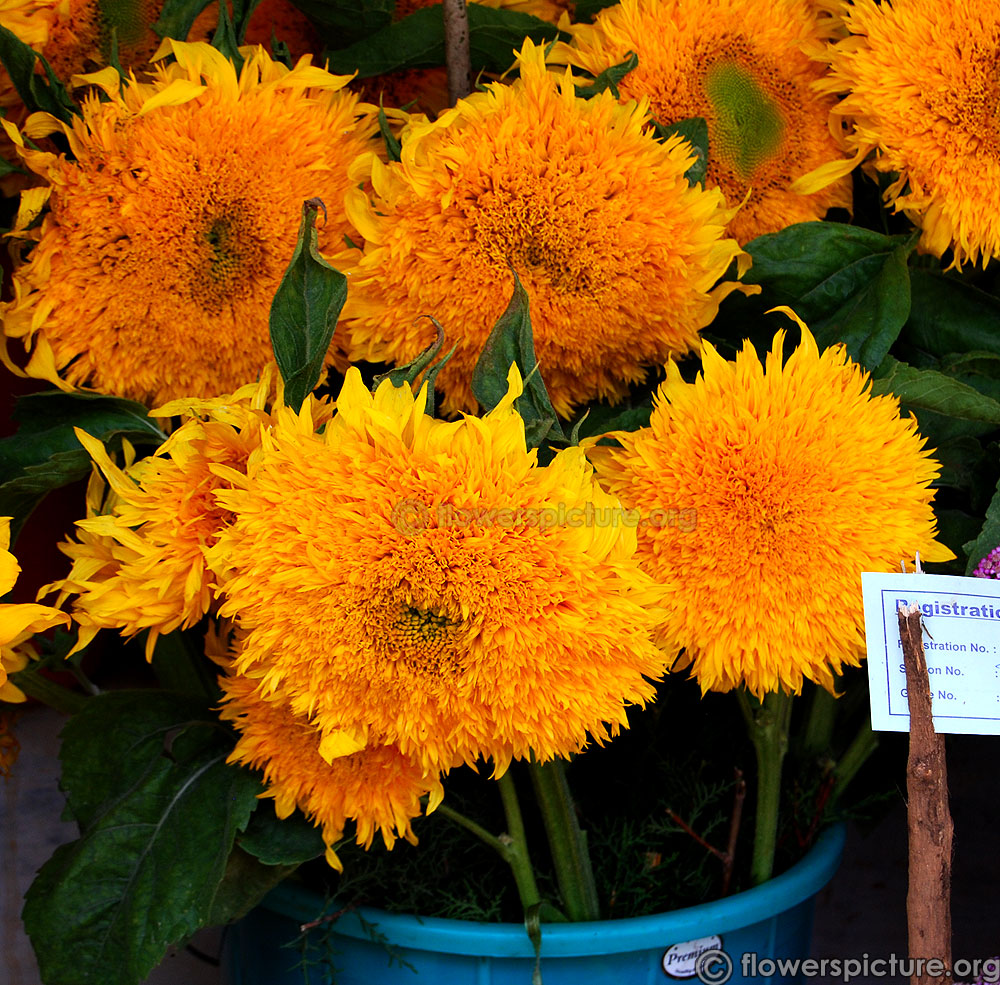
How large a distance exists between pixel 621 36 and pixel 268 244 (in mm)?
226

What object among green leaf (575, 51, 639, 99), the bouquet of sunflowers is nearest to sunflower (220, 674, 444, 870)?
the bouquet of sunflowers

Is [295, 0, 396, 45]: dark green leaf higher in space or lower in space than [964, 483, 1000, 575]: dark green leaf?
higher

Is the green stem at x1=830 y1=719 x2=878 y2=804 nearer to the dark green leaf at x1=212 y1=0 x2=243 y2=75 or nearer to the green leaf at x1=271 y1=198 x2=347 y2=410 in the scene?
the green leaf at x1=271 y1=198 x2=347 y2=410

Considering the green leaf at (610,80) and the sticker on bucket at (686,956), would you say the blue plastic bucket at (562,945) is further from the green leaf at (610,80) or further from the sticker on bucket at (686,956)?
the green leaf at (610,80)

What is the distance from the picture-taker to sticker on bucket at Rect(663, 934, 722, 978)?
1.92 ft

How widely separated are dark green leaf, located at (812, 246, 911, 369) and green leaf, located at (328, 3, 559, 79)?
0.77ft

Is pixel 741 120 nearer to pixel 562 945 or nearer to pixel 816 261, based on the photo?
pixel 816 261

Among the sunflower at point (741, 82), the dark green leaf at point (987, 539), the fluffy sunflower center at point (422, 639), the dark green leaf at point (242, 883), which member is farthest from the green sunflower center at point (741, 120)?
the dark green leaf at point (242, 883)

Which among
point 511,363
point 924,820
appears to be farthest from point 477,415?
point 924,820

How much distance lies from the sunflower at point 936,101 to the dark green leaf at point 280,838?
0.46m

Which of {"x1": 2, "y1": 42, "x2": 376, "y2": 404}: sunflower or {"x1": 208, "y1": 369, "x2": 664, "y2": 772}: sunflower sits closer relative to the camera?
{"x1": 208, "y1": 369, "x2": 664, "y2": 772}: sunflower

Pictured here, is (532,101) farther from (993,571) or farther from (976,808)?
(976,808)

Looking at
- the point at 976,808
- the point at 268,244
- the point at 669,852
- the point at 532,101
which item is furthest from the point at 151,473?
the point at 976,808

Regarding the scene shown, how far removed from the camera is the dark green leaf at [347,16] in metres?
0.63
